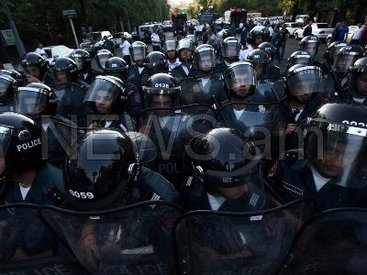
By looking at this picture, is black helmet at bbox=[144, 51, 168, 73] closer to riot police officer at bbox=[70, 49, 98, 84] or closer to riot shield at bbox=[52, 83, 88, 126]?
riot police officer at bbox=[70, 49, 98, 84]

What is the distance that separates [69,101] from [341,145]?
377 cm

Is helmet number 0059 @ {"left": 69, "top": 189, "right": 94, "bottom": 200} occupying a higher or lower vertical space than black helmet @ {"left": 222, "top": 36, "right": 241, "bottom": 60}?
higher

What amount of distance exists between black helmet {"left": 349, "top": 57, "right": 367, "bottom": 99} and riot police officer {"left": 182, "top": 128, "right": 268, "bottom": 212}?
2.61m

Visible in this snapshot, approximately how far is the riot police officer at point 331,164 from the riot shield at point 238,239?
790 millimetres

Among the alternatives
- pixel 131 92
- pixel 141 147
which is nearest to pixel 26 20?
pixel 131 92

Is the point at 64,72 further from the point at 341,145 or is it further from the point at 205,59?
the point at 341,145

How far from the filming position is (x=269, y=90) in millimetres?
4660

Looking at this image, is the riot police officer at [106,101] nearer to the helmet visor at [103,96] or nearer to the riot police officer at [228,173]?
the helmet visor at [103,96]

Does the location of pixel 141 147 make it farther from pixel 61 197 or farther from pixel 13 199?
pixel 13 199

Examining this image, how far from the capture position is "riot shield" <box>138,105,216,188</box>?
3.01m

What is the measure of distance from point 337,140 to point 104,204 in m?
1.54

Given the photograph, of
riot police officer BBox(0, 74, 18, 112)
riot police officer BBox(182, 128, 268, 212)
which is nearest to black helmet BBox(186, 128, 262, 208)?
riot police officer BBox(182, 128, 268, 212)

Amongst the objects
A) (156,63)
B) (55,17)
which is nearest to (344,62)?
(156,63)

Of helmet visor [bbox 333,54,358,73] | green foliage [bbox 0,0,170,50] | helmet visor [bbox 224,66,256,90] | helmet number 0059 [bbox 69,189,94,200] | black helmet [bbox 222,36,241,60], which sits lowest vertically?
green foliage [bbox 0,0,170,50]
